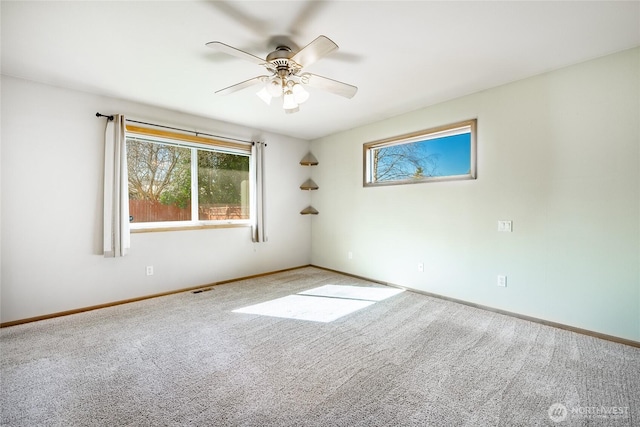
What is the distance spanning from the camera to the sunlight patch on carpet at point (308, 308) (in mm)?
2943

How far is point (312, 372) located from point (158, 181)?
123 inches

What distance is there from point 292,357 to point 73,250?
107 inches

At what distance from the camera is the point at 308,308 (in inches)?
124

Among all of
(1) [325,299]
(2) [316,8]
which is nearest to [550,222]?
(1) [325,299]

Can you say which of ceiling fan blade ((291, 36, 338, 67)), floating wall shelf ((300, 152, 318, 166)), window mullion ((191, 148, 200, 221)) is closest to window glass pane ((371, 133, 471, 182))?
floating wall shelf ((300, 152, 318, 166))

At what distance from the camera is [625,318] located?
2.29 m

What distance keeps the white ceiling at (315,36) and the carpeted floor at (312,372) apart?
2435 millimetres

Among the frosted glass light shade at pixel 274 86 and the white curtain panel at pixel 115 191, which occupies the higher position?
the frosted glass light shade at pixel 274 86

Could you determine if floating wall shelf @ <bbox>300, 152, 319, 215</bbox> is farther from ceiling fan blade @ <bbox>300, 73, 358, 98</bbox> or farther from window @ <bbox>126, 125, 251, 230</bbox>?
ceiling fan blade @ <bbox>300, 73, 358, 98</bbox>

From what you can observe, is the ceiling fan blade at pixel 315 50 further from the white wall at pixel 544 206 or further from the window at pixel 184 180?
the window at pixel 184 180

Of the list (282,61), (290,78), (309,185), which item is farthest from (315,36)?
(309,185)

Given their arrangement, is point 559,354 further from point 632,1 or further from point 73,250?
point 73,250

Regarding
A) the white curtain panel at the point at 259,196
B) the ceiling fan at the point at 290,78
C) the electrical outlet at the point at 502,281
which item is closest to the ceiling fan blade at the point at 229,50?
the ceiling fan at the point at 290,78

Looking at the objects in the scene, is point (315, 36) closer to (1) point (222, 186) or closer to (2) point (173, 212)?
(1) point (222, 186)
